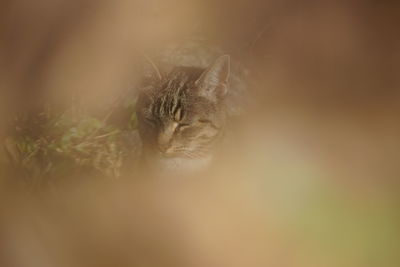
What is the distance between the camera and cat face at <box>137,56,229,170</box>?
759 mm

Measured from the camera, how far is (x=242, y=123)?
2.53 feet

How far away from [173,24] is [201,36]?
6cm

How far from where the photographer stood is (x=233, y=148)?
77 cm

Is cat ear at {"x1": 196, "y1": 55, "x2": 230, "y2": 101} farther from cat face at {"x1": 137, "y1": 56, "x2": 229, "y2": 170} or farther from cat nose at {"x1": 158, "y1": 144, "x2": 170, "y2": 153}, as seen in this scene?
cat nose at {"x1": 158, "y1": 144, "x2": 170, "y2": 153}

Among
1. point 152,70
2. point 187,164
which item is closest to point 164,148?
point 187,164

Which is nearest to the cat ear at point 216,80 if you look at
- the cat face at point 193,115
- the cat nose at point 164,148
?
the cat face at point 193,115

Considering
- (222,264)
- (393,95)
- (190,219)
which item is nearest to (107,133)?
(190,219)

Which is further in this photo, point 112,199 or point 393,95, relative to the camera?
point 112,199

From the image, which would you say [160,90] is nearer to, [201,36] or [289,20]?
[201,36]

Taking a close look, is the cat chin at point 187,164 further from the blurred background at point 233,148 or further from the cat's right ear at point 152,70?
the cat's right ear at point 152,70

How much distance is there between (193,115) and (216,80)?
0.08 metres

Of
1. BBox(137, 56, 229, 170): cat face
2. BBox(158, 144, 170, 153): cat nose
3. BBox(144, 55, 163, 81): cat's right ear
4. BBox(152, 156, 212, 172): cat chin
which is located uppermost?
BBox(144, 55, 163, 81): cat's right ear

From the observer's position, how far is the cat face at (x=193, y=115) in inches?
29.9

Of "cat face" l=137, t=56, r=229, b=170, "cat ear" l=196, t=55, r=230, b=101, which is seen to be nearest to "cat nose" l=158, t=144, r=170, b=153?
"cat face" l=137, t=56, r=229, b=170
